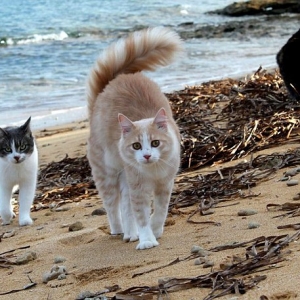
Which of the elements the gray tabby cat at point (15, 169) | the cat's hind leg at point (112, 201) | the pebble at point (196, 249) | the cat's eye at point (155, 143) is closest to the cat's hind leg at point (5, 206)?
the gray tabby cat at point (15, 169)

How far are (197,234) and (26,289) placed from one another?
3.58 feet

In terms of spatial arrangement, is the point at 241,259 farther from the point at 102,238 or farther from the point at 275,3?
the point at 275,3

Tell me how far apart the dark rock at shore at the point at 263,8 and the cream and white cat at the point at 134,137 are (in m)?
27.4

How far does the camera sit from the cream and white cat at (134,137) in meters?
4.31

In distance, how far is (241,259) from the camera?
11.2 ft

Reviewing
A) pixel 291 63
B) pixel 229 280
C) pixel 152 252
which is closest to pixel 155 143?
pixel 152 252

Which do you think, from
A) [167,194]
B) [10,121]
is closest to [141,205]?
[167,194]

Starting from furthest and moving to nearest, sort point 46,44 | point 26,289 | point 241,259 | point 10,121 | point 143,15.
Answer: point 143,15
point 46,44
point 10,121
point 26,289
point 241,259

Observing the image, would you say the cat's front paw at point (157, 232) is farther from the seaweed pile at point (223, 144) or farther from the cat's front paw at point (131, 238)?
the seaweed pile at point (223, 144)

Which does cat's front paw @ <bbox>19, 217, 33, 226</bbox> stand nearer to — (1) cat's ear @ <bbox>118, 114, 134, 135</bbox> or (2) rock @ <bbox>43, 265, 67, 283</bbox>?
(1) cat's ear @ <bbox>118, 114, 134, 135</bbox>

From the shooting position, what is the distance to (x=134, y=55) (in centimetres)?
508

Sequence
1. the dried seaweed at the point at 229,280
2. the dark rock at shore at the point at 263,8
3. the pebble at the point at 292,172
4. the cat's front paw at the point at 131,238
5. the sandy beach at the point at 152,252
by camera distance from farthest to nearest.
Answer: the dark rock at shore at the point at 263,8, the pebble at the point at 292,172, the cat's front paw at the point at 131,238, the sandy beach at the point at 152,252, the dried seaweed at the point at 229,280

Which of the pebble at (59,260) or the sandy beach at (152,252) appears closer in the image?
the sandy beach at (152,252)

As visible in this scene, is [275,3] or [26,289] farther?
[275,3]
